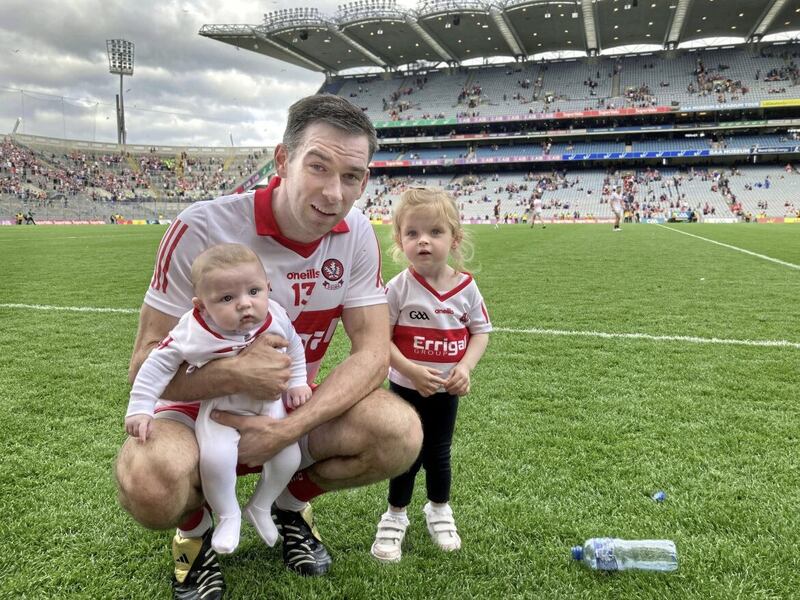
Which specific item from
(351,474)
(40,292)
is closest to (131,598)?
(351,474)

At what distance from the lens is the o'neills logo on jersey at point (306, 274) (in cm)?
240

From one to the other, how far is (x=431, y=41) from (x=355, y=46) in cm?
771

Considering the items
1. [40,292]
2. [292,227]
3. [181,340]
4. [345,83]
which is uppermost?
[345,83]

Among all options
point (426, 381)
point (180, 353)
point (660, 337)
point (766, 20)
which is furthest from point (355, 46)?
point (180, 353)

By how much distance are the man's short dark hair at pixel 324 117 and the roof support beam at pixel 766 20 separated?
55332mm

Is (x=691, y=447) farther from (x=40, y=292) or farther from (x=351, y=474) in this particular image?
(x=40, y=292)

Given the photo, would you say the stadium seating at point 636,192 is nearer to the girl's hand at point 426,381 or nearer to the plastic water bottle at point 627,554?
the girl's hand at point 426,381

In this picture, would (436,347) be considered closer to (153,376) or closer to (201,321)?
(201,321)

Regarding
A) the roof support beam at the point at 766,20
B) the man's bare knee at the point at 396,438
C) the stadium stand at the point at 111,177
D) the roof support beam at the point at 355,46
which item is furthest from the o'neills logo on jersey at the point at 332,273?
the roof support beam at the point at 766,20

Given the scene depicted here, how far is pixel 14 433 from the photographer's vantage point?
3500 mm

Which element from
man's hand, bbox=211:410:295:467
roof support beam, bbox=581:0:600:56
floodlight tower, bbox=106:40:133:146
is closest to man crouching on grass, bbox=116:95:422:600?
man's hand, bbox=211:410:295:467

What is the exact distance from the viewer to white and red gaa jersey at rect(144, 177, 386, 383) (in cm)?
225

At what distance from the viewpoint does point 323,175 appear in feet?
7.24

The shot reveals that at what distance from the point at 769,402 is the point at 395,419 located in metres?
3.11
